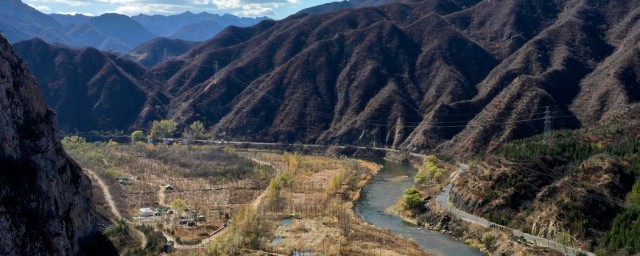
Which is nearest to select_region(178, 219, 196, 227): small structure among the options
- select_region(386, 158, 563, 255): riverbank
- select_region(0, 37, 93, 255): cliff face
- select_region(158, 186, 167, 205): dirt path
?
select_region(158, 186, 167, 205): dirt path

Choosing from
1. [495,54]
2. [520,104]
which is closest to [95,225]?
[520,104]

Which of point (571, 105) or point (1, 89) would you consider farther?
point (571, 105)

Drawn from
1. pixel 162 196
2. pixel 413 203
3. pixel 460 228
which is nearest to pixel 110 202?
pixel 162 196

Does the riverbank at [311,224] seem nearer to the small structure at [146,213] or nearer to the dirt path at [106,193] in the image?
the small structure at [146,213]

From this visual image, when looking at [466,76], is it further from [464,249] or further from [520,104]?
[464,249]

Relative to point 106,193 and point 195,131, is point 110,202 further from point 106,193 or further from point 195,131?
point 195,131

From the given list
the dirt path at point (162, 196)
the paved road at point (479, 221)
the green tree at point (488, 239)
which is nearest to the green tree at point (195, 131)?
the dirt path at point (162, 196)

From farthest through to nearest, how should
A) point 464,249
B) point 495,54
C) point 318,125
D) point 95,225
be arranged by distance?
point 495,54 < point 318,125 < point 464,249 < point 95,225
